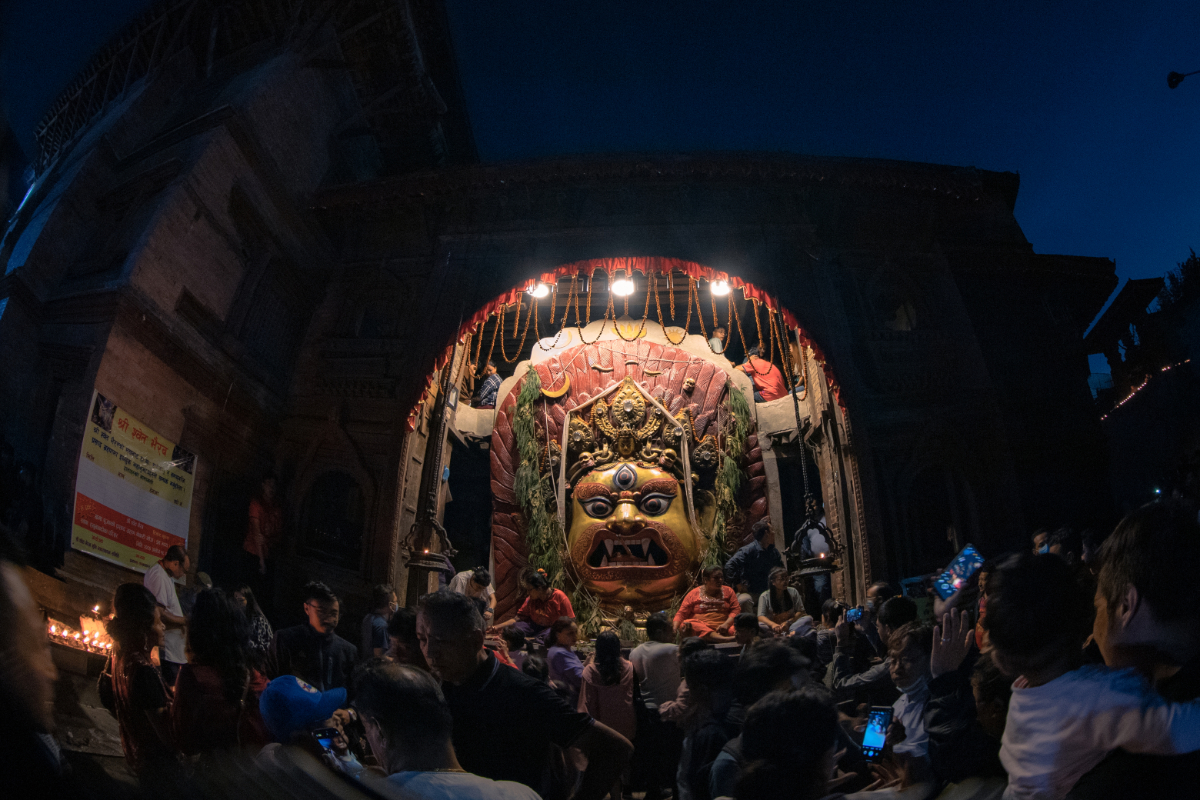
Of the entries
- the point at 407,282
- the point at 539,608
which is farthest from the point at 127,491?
the point at 407,282

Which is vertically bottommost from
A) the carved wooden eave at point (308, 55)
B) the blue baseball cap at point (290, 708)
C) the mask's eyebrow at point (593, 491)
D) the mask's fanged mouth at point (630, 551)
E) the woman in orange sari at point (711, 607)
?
the blue baseball cap at point (290, 708)

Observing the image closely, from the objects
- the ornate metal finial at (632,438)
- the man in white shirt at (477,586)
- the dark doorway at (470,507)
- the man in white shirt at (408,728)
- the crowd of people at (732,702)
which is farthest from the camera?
the dark doorway at (470,507)

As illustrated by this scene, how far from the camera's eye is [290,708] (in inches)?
99.3

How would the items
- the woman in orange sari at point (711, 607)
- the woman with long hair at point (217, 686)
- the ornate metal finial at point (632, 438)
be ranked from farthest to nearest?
1. the ornate metal finial at point (632, 438)
2. the woman in orange sari at point (711, 607)
3. the woman with long hair at point (217, 686)

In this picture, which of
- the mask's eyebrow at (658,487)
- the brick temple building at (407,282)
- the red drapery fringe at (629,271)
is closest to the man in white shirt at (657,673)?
the brick temple building at (407,282)

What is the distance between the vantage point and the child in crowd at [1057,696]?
1.46 meters

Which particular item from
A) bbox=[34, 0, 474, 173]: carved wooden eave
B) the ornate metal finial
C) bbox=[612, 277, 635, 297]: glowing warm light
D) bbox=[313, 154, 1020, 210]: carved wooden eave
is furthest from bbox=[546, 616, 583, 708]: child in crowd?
bbox=[34, 0, 474, 173]: carved wooden eave

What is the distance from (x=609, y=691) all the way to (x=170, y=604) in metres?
3.69

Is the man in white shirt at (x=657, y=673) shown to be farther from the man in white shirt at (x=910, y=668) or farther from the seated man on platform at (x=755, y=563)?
the seated man on platform at (x=755, y=563)

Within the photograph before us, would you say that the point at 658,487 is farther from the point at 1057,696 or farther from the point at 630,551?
the point at 1057,696

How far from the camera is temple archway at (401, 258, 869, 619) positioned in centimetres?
930

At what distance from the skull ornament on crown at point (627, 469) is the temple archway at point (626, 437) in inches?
0.9

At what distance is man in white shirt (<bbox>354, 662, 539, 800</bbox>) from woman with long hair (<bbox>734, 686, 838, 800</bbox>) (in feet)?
2.15

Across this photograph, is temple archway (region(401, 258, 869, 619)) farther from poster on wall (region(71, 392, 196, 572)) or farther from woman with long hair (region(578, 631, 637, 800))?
woman with long hair (region(578, 631, 637, 800))
